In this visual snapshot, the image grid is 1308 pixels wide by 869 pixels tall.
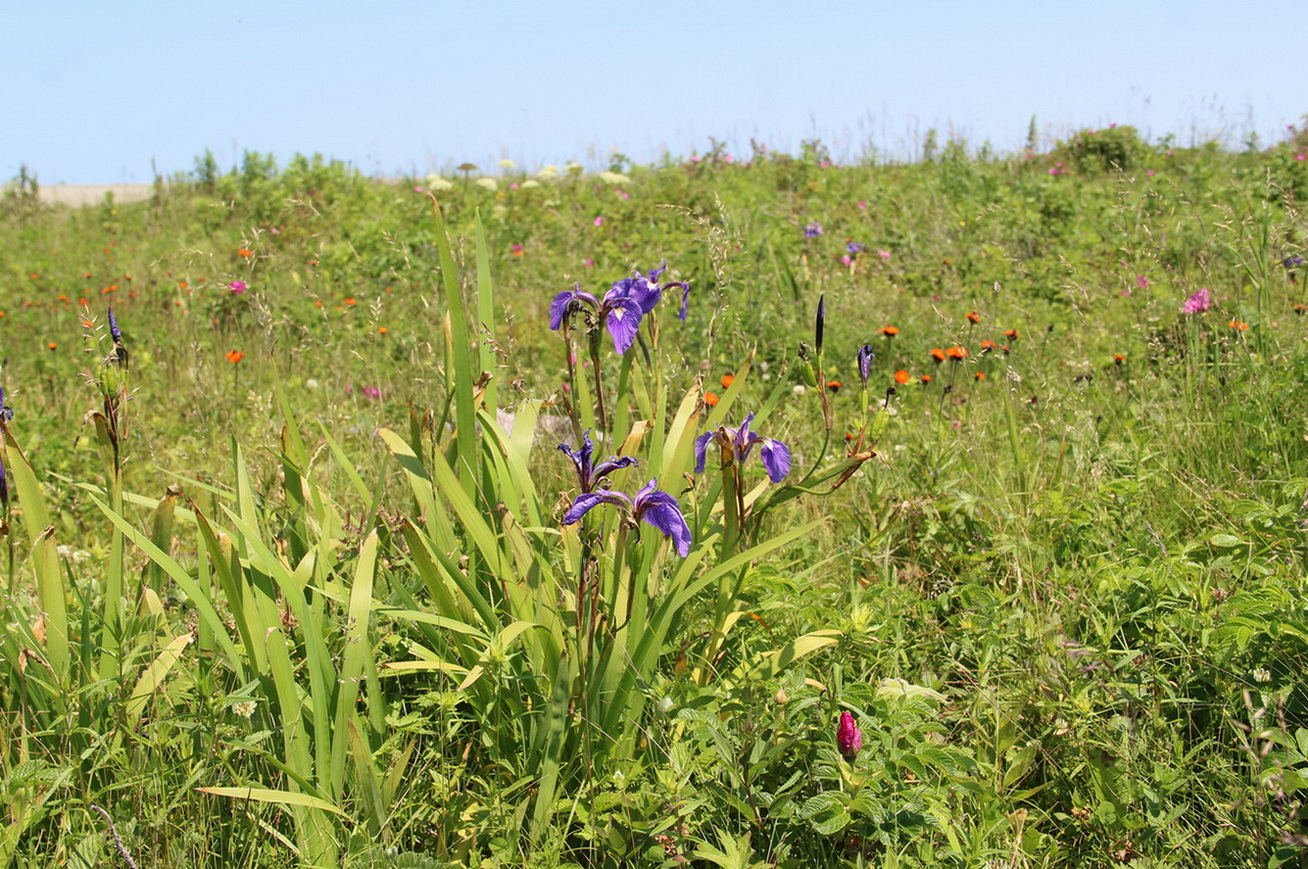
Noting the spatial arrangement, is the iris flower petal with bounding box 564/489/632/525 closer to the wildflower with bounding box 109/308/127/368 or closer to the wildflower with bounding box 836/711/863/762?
the wildflower with bounding box 836/711/863/762

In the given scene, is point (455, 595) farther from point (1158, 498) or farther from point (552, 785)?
point (1158, 498)

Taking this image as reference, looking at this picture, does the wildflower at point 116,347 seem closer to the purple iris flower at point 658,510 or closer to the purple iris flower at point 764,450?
the purple iris flower at point 658,510

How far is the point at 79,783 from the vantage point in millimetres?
1602

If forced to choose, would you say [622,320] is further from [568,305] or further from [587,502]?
[587,502]

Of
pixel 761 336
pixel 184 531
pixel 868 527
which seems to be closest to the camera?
pixel 868 527

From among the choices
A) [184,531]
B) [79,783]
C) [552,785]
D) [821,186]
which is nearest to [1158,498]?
[552,785]

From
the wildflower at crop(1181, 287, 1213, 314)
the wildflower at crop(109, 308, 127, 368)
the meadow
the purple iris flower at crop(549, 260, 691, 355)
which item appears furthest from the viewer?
the wildflower at crop(1181, 287, 1213, 314)

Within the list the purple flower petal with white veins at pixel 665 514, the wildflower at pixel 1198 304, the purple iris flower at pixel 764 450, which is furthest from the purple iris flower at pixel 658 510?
the wildflower at pixel 1198 304

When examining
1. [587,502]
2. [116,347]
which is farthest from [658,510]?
[116,347]

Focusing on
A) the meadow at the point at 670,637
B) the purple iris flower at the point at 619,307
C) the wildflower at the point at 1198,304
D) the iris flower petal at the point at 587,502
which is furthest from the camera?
A: the wildflower at the point at 1198,304

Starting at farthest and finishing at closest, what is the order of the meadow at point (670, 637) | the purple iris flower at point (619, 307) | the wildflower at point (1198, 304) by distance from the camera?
the wildflower at point (1198, 304) < the purple iris flower at point (619, 307) < the meadow at point (670, 637)

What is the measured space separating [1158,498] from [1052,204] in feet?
14.5

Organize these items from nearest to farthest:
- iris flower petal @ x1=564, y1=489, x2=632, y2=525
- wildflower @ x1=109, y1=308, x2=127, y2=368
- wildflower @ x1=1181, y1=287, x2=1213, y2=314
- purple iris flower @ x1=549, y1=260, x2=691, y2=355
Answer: iris flower petal @ x1=564, y1=489, x2=632, y2=525, wildflower @ x1=109, y1=308, x2=127, y2=368, purple iris flower @ x1=549, y1=260, x2=691, y2=355, wildflower @ x1=1181, y1=287, x2=1213, y2=314

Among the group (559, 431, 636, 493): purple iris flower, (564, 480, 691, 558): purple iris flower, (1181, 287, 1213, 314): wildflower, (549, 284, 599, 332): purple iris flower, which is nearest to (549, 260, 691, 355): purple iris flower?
(549, 284, 599, 332): purple iris flower
